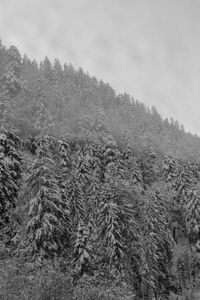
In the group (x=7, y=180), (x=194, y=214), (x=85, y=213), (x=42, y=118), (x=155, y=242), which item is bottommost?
(x=155, y=242)

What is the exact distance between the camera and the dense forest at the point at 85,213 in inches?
740

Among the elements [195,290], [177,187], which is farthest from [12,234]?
[177,187]

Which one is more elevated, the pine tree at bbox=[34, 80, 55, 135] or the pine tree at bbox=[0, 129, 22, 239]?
the pine tree at bbox=[34, 80, 55, 135]

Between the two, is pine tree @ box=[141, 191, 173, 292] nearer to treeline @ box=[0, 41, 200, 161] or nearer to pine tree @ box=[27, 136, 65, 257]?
pine tree @ box=[27, 136, 65, 257]

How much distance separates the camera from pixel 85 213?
37094mm

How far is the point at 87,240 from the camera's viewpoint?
2925cm

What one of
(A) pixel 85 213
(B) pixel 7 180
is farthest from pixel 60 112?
(B) pixel 7 180

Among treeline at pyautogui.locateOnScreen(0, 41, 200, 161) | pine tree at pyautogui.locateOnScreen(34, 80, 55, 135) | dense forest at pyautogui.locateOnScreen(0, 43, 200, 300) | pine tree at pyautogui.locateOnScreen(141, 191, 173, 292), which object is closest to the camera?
dense forest at pyautogui.locateOnScreen(0, 43, 200, 300)

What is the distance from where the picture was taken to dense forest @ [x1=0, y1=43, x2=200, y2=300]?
1880 cm

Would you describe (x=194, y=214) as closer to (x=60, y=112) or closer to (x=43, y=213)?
(x=43, y=213)

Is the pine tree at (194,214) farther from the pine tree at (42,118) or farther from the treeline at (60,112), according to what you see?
the pine tree at (42,118)

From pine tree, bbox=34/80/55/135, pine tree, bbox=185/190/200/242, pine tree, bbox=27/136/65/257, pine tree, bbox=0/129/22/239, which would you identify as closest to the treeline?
pine tree, bbox=34/80/55/135

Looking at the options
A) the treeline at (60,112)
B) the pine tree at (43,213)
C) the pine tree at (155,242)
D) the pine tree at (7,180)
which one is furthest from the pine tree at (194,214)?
the pine tree at (7,180)

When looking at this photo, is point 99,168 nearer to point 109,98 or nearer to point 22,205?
point 22,205
